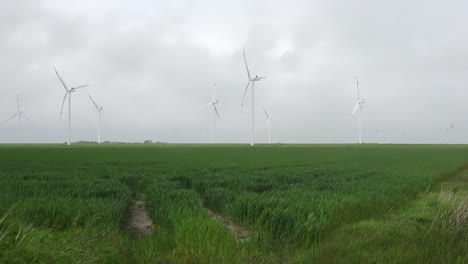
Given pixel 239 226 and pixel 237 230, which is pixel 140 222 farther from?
pixel 237 230

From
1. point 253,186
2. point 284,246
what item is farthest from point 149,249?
point 253,186

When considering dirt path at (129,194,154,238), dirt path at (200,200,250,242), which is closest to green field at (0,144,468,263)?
dirt path at (200,200,250,242)

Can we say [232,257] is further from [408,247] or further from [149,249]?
[408,247]

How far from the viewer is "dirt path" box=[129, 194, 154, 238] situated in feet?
39.5

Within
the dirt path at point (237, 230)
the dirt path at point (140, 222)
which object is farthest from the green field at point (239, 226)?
the dirt path at point (140, 222)

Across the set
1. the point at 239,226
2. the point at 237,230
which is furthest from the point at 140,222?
the point at 237,230

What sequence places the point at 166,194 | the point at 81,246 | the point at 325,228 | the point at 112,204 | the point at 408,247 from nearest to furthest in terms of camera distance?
the point at 81,246 < the point at 408,247 < the point at 325,228 < the point at 112,204 < the point at 166,194

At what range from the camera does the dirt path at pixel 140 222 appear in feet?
39.5

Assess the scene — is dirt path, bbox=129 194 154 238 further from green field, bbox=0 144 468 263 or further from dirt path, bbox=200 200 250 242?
dirt path, bbox=200 200 250 242

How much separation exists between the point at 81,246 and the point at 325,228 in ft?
19.8

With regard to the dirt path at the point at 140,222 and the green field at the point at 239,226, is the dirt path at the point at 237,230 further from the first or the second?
the dirt path at the point at 140,222

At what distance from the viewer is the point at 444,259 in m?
8.27

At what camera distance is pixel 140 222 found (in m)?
13.5

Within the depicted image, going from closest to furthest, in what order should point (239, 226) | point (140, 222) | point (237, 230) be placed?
1. point (237, 230)
2. point (239, 226)
3. point (140, 222)
